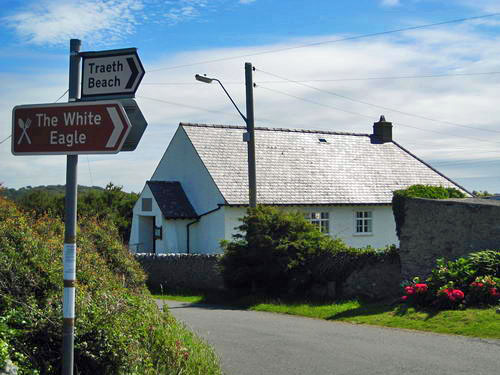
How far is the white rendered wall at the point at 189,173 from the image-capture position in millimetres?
31359

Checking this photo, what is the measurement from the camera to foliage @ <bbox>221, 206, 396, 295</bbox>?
19094 mm

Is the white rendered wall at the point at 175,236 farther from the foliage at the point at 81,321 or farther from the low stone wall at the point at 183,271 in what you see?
the foliage at the point at 81,321

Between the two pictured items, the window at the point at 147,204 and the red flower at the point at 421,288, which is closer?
the red flower at the point at 421,288

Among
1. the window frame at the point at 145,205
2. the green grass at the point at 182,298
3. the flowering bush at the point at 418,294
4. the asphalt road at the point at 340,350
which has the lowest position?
the green grass at the point at 182,298

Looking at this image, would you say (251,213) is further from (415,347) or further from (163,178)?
(163,178)

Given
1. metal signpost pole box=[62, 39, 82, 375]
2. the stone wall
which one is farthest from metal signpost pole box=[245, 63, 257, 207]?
metal signpost pole box=[62, 39, 82, 375]

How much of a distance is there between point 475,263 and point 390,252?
3440mm

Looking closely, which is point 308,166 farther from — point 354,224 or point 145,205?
point 145,205

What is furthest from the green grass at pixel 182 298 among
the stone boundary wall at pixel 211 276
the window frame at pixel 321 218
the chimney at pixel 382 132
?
the chimney at pixel 382 132

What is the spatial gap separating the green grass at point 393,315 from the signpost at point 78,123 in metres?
9.27

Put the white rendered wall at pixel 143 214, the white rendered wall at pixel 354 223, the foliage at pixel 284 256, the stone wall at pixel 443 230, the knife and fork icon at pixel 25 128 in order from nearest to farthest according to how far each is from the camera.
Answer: the knife and fork icon at pixel 25 128 < the stone wall at pixel 443 230 < the foliage at pixel 284 256 < the white rendered wall at pixel 143 214 < the white rendered wall at pixel 354 223

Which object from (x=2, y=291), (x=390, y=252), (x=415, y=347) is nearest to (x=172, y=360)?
(x=2, y=291)

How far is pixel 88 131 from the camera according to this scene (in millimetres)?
5438

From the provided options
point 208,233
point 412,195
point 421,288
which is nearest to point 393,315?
point 421,288
